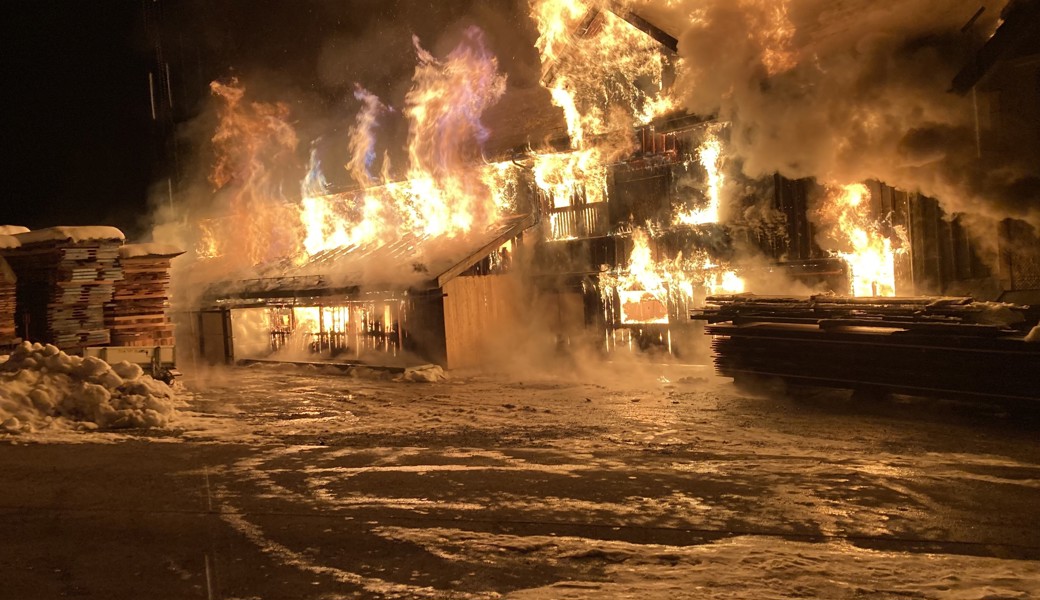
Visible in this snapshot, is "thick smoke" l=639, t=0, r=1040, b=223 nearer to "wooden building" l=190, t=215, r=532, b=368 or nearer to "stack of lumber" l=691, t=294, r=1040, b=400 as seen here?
"stack of lumber" l=691, t=294, r=1040, b=400

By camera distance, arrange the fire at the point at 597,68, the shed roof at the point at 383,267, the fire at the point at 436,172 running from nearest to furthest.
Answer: the fire at the point at 597,68
the shed roof at the point at 383,267
the fire at the point at 436,172

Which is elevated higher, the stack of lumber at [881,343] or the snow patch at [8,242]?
the snow patch at [8,242]

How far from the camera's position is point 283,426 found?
1175 centimetres

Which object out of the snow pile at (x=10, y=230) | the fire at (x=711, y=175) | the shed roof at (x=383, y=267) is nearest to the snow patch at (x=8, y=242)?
the snow pile at (x=10, y=230)

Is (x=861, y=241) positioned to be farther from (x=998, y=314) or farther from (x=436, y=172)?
(x=436, y=172)

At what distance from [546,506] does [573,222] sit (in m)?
14.0

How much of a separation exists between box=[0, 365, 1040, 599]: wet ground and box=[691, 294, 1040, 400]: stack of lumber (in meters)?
0.55

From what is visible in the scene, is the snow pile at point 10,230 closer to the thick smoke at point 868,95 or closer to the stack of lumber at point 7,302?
the stack of lumber at point 7,302

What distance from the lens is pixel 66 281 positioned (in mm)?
15008

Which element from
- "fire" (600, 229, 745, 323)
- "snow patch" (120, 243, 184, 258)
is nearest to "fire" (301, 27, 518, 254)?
"fire" (600, 229, 745, 323)

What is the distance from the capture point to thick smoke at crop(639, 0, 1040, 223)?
11883mm

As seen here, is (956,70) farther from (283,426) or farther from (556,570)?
(283,426)

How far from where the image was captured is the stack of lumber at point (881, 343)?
9.95 metres

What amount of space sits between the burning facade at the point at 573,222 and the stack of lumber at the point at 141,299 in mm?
4771
